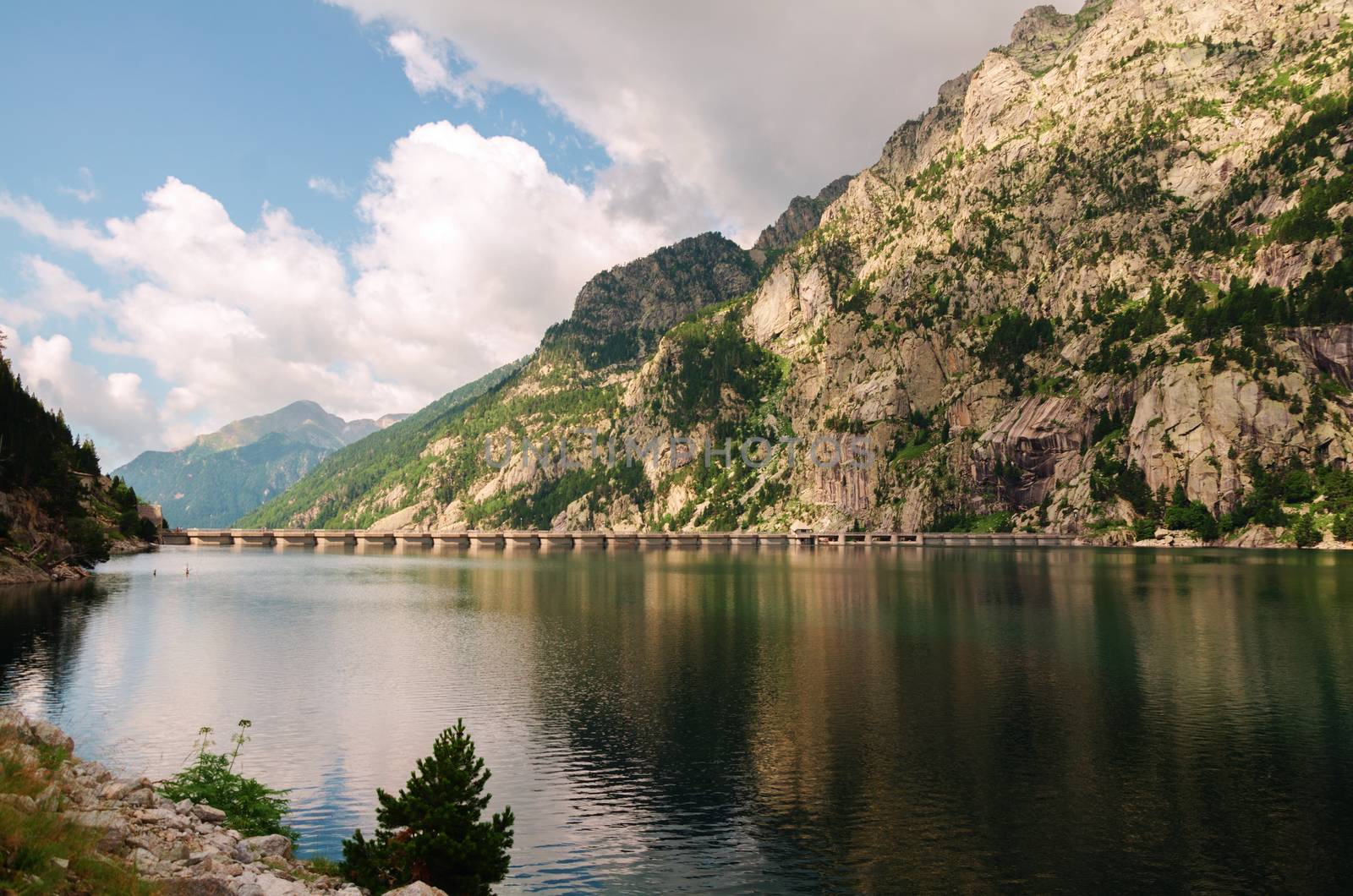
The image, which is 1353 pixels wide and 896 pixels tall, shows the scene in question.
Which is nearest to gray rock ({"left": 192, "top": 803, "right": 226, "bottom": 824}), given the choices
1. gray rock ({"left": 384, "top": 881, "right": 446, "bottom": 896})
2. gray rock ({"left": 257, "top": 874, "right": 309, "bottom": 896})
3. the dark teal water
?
the dark teal water

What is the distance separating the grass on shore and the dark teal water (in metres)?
14.9

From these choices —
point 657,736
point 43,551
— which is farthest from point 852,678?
point 43,551

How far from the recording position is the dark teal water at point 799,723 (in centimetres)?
3191

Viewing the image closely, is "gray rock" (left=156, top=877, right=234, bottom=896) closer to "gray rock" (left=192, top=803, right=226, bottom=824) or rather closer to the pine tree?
the pine tree

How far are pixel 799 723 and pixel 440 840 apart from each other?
95.7 ft

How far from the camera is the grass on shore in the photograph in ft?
52.4

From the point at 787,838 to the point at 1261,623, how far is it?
73.8m

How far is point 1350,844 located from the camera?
31.7 m

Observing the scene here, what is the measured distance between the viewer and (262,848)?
1065 inches

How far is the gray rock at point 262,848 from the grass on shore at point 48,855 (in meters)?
6.54

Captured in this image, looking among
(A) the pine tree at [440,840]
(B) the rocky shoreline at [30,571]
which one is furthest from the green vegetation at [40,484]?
(A) the pine tree at [440,840]

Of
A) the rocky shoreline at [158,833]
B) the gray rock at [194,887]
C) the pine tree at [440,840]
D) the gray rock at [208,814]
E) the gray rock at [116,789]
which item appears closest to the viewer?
the gray rock at [194,887]

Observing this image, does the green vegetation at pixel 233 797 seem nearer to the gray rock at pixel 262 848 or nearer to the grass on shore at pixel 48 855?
the gray rock at pixel 262 848

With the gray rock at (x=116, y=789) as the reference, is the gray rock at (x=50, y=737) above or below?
above
